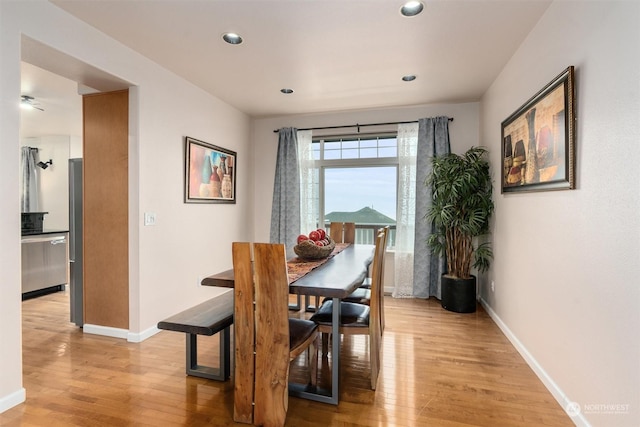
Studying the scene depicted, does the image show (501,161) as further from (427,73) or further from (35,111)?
(35,111)

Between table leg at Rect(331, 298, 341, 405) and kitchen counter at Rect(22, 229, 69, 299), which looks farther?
kitchen counter at Rect(22, 229, 69, 299)

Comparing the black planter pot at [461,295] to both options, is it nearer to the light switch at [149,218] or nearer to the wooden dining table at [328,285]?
the wooden dining table at [328,285]

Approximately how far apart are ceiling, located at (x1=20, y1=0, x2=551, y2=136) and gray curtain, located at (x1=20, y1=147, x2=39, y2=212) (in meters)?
4.54

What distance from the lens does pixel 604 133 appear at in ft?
5.36

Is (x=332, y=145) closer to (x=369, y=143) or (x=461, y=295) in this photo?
(x=369, y=143)

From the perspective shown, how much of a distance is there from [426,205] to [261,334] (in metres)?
3.17

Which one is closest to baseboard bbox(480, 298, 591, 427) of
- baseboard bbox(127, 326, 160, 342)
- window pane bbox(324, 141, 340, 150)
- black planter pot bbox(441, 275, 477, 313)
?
black planter pot bbox(441, 275, 477, 313)

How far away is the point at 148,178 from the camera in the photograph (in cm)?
309

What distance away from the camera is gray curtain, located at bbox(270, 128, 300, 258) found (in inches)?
191

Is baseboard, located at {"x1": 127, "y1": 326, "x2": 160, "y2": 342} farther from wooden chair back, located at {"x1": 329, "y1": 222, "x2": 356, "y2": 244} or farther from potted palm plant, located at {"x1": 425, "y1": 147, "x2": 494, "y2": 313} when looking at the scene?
potted palm plant, located at {"x1": 425, "y1": 147, "x2": 494, "y2": 313}

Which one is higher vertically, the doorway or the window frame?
the doorway

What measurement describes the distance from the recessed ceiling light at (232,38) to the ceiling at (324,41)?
48mm

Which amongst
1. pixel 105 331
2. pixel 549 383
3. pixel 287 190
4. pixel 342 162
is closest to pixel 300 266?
pixel 549 383

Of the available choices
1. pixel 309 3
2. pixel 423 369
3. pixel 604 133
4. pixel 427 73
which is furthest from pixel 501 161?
pixel 309 3
